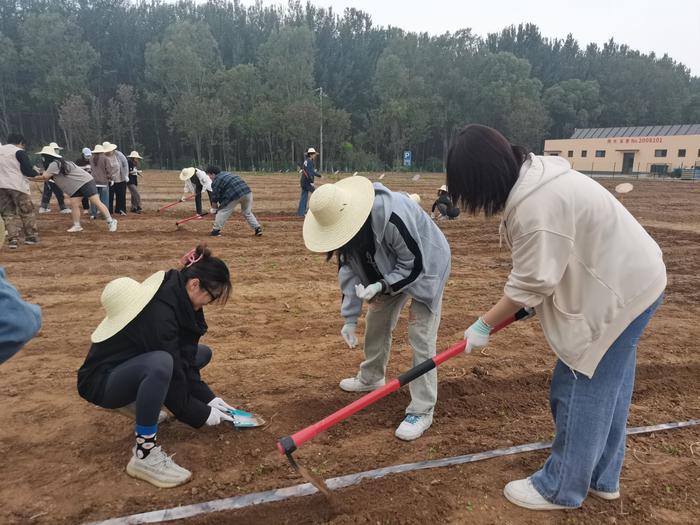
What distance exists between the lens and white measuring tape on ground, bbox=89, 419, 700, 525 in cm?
226

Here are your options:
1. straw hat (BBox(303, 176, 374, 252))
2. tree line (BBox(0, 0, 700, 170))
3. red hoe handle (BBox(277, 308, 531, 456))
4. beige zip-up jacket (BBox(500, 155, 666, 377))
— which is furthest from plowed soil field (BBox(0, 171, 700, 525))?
tree line (BBox(0, 0, 700, 170))

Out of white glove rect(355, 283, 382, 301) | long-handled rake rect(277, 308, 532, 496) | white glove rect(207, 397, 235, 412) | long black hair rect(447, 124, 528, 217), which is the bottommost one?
white glove rect(207, 397, 235, 412)

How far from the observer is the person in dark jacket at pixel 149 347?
7.74 feet

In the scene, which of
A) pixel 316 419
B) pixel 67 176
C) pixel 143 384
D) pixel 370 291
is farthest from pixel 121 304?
pixel 67 176

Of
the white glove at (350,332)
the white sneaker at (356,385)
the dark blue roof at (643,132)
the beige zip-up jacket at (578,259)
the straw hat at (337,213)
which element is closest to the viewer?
the beige zip-up jacket at (578,259)

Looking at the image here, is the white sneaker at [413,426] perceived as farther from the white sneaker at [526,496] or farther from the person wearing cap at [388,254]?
the white sneaker at [526,496]

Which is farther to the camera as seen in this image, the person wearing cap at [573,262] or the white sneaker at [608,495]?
the white sneaker at [608,495]

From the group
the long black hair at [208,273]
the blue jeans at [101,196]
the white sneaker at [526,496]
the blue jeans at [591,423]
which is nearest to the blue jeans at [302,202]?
the blue jeans at [101,196]

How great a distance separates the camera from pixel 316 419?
10.2 feet

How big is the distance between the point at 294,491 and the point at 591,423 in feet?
4.67

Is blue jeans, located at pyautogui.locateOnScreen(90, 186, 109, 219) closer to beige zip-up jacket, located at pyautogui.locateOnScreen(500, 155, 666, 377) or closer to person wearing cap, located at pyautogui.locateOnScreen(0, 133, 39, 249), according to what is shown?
person wearing cap, located at pyautogui.locateOnScreen(0, 133, 39, 249)

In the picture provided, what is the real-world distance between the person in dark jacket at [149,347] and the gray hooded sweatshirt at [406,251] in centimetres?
84

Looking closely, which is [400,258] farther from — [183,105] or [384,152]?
[384,152]

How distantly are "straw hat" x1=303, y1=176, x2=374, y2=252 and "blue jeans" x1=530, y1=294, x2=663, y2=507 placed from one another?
47.3 inches
